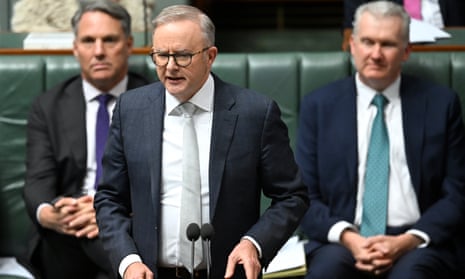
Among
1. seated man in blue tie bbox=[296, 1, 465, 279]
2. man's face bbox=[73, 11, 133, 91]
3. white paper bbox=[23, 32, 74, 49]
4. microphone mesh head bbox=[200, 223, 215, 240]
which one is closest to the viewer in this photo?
microphone mesh head bbox=[200, 223, 215, 240]

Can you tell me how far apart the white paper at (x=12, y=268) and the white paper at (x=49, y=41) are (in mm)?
946

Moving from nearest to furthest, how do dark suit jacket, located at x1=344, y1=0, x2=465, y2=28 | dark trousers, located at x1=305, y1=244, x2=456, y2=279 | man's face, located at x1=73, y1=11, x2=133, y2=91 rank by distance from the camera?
1. dark trousers, located at x1=305, y1=244, x2=456, y2=279
2. man's face, located at x1=73, y1=11, x2=133, y2=91
3. dark suit jacket, located at x1=344, y1=0, x2=465, y2=28

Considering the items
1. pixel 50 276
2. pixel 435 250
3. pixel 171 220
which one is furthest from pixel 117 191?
pixel 435 250

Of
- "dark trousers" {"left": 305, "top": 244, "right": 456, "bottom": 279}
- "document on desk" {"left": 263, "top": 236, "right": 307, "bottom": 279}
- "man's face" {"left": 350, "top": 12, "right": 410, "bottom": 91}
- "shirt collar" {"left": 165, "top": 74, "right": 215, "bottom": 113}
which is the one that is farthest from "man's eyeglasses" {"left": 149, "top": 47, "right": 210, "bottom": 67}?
"man's face" {"left": 350, "top": 12, "right": 410, "bottom": 91}

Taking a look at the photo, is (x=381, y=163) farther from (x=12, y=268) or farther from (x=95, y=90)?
(x=12, y=268)

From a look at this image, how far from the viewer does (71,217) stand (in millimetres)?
3486

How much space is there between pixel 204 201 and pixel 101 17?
1.44m

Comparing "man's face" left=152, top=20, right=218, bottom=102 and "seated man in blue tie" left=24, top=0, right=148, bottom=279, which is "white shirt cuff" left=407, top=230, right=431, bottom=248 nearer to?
"seated man in blue tie" left=24, top=0, right=148, bottom=279

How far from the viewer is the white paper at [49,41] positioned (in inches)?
167

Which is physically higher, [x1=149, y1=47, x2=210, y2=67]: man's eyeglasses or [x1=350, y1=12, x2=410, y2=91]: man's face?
[x1=149, y1=47, x2=210, y2=67]: man's eyeglasses

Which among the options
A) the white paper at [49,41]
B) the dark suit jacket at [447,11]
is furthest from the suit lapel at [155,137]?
the dark suit jacket at [447,11]

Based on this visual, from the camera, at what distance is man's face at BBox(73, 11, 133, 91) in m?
3.75

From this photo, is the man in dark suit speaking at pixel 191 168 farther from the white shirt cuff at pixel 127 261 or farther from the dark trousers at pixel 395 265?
the dark trousers at pixel 395 265

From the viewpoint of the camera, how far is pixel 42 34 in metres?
4.31
